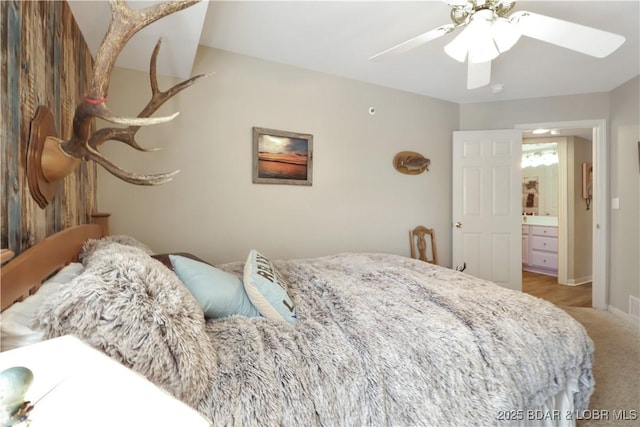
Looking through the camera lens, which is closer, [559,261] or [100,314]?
[100,314]

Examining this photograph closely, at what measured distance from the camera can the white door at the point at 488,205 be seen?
347cm

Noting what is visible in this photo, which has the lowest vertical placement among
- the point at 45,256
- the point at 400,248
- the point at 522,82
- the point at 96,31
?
the point at 400,248

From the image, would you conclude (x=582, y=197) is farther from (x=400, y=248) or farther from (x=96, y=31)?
(x=96, y=31)

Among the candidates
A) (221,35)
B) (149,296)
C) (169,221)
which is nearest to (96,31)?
(221,35)

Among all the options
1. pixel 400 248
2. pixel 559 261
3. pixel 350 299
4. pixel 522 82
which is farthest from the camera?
pixel 559 261

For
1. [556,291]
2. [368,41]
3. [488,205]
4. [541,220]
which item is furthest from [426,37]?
[541,220]

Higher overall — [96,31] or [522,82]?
[522,82]

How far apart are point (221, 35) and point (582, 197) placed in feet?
17.6

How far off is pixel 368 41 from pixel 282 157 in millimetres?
1198

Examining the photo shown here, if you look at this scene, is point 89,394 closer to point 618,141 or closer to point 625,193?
point 625,193

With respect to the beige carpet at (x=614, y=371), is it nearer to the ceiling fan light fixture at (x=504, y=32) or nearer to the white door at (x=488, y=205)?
the white door at (x=488, y=205)

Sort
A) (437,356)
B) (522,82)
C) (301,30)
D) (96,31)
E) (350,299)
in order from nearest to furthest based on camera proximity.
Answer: (437,356) < (350,299) < (96,31) < (301,30) < (522,82)

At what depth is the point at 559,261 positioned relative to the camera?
4477 mm

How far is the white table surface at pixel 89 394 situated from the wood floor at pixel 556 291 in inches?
176
